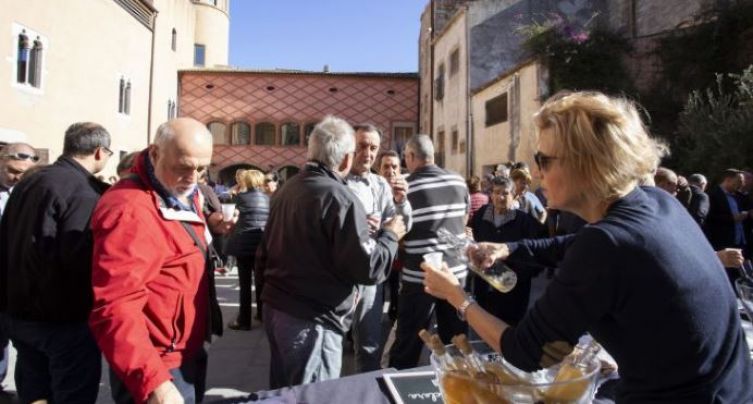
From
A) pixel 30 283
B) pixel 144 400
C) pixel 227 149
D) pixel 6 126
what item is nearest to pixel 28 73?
pixel 6 126

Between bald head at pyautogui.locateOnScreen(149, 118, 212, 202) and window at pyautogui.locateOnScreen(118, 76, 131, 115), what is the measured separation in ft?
69.5

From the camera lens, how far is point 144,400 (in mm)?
1485

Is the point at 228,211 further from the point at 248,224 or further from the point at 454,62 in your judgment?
the point at 454,62

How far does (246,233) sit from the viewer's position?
5793 mm

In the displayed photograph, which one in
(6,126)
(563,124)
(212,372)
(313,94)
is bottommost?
(212,372)

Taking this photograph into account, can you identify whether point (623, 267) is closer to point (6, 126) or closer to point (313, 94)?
point (6, 126)

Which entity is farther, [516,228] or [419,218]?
[516,228]

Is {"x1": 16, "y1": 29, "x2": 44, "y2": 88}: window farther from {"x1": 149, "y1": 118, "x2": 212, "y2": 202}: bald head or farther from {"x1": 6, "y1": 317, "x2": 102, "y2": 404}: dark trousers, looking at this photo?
{"x1": 149, "y1": 118, "x2": 212, "y2": 202}: bald head

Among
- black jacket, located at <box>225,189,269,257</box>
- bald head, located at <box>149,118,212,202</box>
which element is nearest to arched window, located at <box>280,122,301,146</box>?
black jacket, located at <box>225,189,269,257</box>

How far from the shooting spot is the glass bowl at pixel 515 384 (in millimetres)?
1199

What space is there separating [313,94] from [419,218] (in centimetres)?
2628

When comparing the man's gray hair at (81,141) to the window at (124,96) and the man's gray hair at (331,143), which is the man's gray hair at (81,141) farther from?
the window at (124,96)

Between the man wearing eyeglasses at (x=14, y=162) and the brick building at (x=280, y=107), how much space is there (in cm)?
2421

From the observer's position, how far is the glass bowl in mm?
1199
